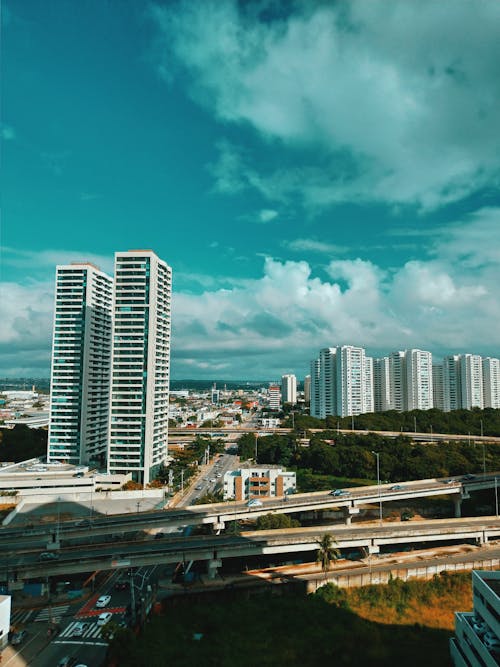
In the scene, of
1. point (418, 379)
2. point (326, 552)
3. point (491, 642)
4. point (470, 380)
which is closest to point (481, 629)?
point (491, 642)

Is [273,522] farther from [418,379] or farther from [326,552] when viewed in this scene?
[418,379]

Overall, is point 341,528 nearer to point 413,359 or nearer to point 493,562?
point 493,562

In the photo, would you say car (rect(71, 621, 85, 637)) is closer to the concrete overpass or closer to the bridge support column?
the concrete overpass

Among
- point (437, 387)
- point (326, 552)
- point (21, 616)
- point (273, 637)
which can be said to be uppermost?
point (437, 387)

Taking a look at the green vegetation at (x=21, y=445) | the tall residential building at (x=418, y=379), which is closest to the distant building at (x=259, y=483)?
the green vegetation at (x=21, y=445)

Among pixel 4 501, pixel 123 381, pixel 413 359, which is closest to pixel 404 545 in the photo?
pixel 123 381

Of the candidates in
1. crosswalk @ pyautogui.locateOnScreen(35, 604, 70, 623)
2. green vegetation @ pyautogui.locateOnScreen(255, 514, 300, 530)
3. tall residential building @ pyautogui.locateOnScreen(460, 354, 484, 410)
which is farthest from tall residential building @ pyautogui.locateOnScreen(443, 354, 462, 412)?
crosswalk @ pyautogui.locateOnScreen(35, 604, 70, 623)
